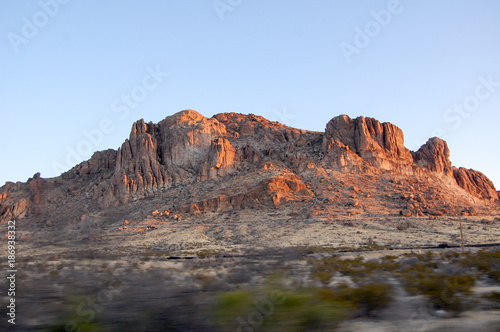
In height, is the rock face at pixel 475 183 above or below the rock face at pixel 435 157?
below

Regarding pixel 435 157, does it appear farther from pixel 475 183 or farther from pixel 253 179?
pixel 253 179

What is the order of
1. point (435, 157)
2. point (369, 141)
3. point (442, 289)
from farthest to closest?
1. point (435, 157)
2. point (369, 141)
3. point (442, 289)

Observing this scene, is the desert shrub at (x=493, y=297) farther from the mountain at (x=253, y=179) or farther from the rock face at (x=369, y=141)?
the rock face at (x=369, y=141)

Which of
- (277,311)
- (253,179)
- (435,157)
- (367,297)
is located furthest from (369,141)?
(277,311)

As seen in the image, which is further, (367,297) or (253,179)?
(253,179)

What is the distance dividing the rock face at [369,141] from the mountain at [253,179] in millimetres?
210

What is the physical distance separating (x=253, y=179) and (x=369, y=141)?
25.5 metres

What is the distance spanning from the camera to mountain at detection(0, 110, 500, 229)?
65500 millimetres

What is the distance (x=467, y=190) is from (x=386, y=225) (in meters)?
44.2

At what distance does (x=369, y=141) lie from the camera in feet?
259

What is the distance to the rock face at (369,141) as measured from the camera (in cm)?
7738

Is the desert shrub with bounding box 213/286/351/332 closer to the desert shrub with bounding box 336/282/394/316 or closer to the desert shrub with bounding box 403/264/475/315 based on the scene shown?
the desert shrub with bounding box 336/282/394/316

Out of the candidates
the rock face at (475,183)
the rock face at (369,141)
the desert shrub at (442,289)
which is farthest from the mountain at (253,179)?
the desert shrub at (442,289)

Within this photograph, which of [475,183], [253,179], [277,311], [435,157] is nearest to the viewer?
[277,311]
